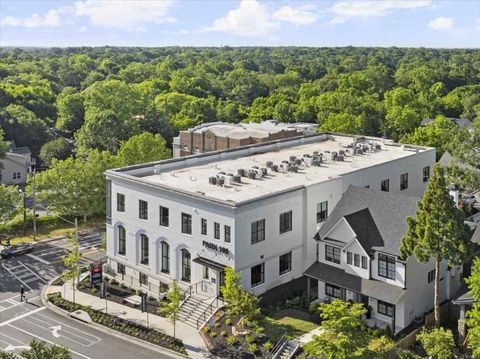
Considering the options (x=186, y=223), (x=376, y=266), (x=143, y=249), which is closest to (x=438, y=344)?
(x=376, y=266)

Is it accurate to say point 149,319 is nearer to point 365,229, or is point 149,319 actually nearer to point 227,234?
point 227,234

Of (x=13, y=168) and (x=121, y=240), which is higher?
(x=13, y=168)

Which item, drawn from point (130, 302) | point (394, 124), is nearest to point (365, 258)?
point (130, 302)

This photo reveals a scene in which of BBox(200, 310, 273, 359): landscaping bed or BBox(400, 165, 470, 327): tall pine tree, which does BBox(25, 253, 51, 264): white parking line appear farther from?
BBox(400, 165, 470, 327): tall pine tree

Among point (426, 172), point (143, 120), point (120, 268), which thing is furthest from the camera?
point (143, 120)

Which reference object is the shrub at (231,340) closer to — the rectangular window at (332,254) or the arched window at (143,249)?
the rectangular window at (332,254)

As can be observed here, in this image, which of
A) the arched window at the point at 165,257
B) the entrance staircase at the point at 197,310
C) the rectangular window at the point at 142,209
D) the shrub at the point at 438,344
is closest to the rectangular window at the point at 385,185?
the entrance staircase at the point at 197,310
